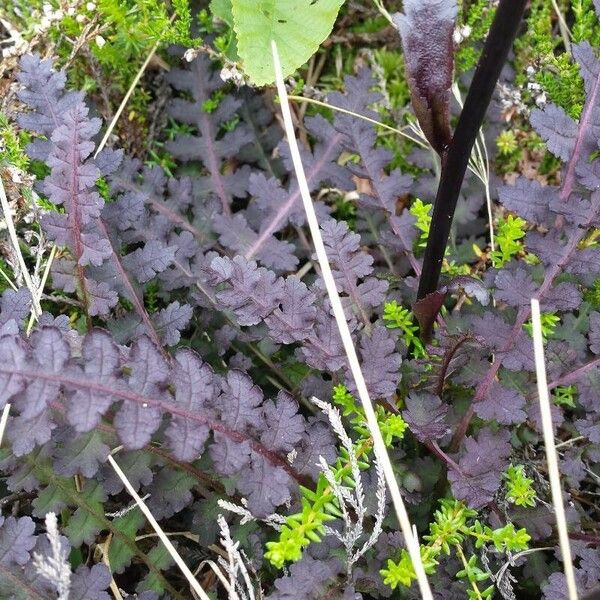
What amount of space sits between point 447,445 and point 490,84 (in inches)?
39.3

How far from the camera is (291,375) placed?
2061 mm

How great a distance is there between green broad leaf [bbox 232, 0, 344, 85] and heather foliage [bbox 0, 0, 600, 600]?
0.08 ft

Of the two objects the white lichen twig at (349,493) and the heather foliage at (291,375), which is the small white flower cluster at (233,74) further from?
the white lichen twig at (349,493)

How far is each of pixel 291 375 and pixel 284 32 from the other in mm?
1008

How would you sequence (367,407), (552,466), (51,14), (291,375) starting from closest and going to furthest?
(552,466) < (367,407) < (291,375) < (51,14)

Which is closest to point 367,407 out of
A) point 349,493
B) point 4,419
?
point 349,493

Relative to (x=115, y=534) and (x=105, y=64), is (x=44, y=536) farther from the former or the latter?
(x=105, y=64)

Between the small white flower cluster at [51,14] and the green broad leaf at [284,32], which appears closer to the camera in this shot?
the green broad leaf at [284,32]

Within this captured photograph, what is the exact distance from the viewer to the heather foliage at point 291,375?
5.05ft

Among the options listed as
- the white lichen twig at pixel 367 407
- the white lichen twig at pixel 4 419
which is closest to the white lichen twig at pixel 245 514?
the white lichen twig at pixel 367 407

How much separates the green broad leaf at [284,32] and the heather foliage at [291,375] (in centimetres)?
2

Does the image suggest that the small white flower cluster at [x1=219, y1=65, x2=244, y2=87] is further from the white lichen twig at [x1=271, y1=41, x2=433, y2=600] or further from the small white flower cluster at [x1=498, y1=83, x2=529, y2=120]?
the small white flower cluster at [x1=498, y1=83, x2=529, y2=120]

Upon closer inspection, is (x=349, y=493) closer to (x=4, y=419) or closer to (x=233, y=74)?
(x=4, y=419)

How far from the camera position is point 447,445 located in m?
1.93
